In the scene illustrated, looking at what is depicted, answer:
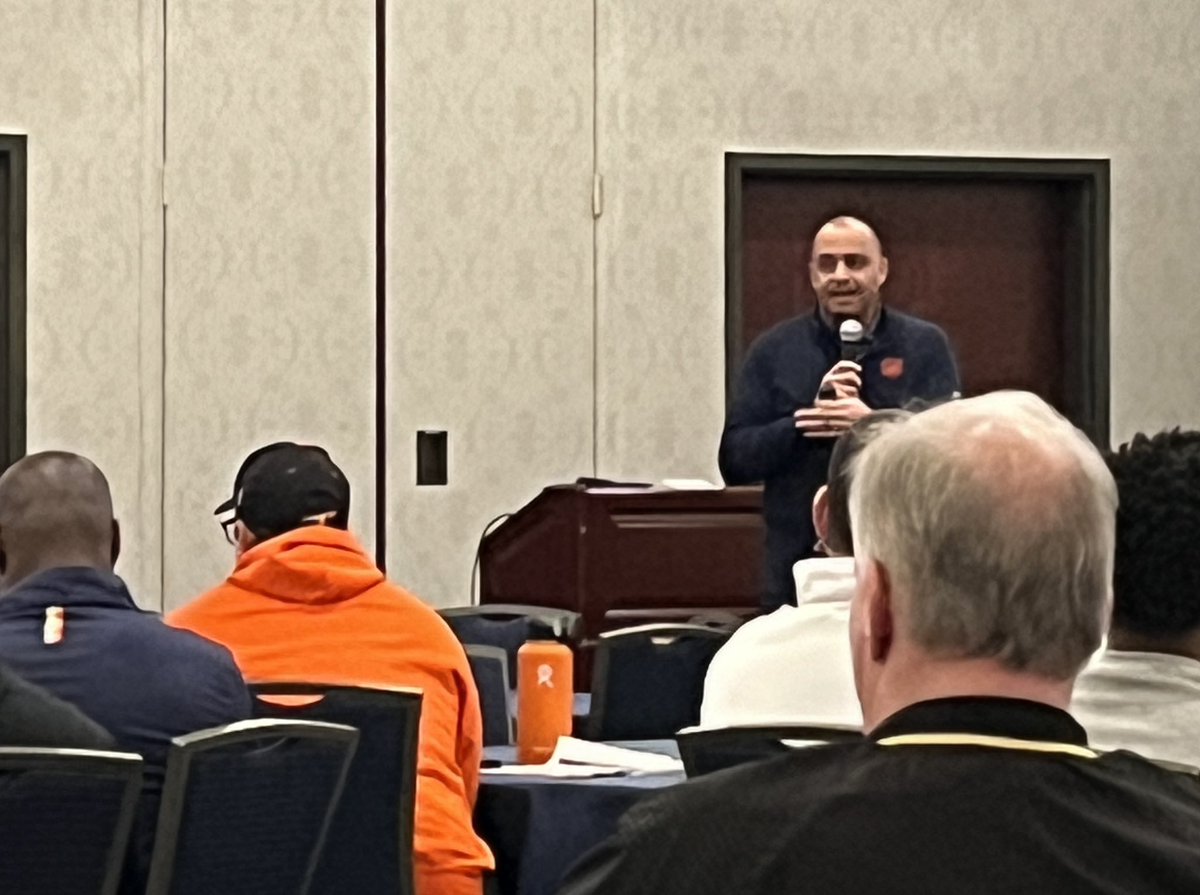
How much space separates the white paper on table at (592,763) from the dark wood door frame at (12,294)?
4.53m

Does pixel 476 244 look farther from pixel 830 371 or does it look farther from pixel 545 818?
pixel 545 818

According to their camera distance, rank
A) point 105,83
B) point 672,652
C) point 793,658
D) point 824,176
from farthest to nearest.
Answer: point 824,176
point 105,83
point 672,652
point 793,658

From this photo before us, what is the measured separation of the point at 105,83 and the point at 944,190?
3238 mm

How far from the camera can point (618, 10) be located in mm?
8406

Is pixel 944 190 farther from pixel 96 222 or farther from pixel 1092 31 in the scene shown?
pixel 96 222

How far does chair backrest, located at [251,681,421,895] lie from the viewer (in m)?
3.49

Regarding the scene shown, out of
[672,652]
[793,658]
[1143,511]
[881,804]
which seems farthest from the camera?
[672,652]

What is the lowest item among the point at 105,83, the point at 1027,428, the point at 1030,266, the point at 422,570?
the point at 422,570

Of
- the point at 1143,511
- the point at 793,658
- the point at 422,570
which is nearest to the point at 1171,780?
the point at 1143,511

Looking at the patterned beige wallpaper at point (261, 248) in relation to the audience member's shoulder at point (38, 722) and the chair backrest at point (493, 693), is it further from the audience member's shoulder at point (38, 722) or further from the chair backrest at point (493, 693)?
the audience member's shoulder at point (38, 722)

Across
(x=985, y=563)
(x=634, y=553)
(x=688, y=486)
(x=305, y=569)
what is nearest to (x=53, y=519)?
(x=305, y=569)

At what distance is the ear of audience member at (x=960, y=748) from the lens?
4.48ft

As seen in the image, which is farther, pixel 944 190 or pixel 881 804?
pixel 944 190

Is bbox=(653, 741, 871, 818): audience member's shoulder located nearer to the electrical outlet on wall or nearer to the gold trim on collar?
the gold trim on collar
